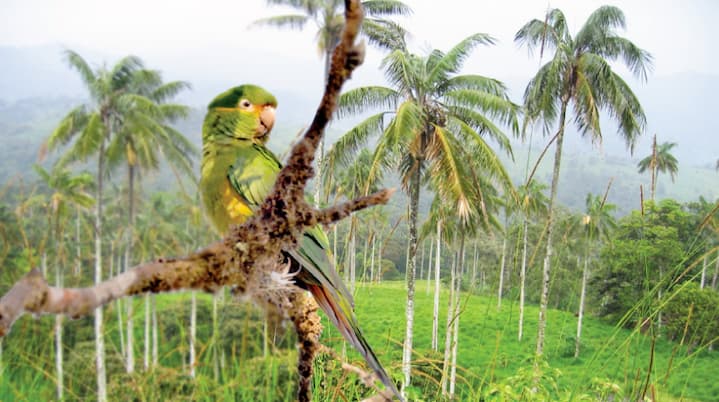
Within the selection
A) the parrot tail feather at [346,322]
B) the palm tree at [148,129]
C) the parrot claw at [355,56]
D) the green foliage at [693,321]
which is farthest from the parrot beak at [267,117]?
the palm tree at [148,129]

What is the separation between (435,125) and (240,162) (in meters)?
5.46

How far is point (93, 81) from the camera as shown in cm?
1075

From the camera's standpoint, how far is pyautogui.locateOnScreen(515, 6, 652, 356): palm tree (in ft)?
28.5

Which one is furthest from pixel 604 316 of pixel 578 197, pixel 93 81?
pixel 578 197

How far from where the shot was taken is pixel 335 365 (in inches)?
58.4

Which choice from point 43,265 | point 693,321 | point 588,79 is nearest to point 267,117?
point 43,265

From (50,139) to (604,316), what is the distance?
17586mm

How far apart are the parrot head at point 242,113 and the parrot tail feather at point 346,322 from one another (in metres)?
0.28

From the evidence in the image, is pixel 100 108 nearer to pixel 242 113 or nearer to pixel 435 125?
pixel 435 125

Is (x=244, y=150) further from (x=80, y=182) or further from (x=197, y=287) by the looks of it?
(x=80, y=182)

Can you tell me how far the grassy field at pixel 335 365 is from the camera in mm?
1331

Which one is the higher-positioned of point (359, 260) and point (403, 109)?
point (403, 109)

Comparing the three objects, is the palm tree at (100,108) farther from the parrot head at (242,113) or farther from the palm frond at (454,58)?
the parrot head at (242,113)

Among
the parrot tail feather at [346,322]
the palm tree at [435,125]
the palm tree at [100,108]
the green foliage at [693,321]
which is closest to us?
the parrot tail feather at [346,322]
